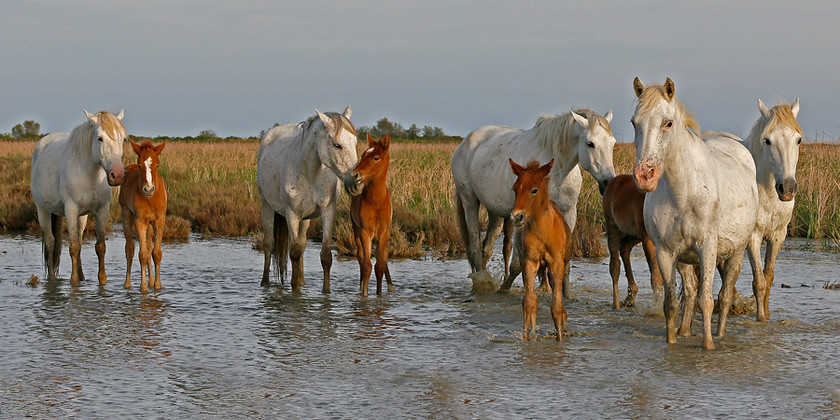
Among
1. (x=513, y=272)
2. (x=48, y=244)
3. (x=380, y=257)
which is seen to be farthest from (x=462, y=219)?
(x=48, y=244)

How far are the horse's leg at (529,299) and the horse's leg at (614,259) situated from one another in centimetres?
177

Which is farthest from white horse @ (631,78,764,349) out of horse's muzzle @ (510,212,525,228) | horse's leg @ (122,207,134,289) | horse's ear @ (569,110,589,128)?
horse's leg @ (122,207,134,289)

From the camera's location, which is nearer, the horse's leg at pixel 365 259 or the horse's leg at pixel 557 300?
the horse's leg at pixel 557 300

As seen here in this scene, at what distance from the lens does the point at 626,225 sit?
7.81 m

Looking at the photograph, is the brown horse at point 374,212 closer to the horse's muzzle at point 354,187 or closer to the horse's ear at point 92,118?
the horse's muzzle at point 354,187

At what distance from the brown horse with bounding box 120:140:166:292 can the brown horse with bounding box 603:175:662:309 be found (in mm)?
4701

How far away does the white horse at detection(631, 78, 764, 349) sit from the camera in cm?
610

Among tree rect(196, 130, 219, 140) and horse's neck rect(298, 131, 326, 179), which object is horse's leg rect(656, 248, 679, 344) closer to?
horse's neck rect(298, 131, 326, 179)

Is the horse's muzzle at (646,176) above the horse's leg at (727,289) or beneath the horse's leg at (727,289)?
above

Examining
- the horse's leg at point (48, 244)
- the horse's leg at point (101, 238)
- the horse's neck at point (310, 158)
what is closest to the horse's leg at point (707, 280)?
the horse's neck at point (310, 158)

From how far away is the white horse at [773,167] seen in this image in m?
7.46

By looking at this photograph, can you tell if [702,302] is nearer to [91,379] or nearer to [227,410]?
[227,410]

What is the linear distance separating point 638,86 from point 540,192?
1.08 metres

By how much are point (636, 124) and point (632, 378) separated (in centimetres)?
177
